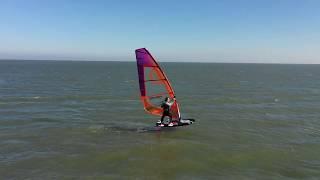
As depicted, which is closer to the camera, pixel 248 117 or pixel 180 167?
pixel 180 167

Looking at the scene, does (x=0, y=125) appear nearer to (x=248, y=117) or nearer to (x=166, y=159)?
(x=166, y=159)

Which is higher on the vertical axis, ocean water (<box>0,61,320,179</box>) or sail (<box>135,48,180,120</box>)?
sail (<box>135,48,180,120</box>)

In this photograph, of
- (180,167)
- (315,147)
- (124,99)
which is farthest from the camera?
(124,99)

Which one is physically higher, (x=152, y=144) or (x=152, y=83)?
(x=152, y=83)

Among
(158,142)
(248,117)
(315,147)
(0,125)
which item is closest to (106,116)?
(0,125)

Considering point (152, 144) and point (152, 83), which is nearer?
point (152, 144)

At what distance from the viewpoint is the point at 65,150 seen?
58.7 feet

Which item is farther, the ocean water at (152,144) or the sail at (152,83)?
the sail at (152,83)

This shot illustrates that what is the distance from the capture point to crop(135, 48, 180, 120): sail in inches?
812

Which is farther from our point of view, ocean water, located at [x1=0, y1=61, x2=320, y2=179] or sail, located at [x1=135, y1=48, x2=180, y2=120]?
sail, located at [x1=135, y1=48, x2=180, y2=120]

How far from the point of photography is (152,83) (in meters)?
21.3

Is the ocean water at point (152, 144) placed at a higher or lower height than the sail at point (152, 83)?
lower

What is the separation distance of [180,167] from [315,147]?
8.01 m

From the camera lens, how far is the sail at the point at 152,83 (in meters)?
20.6
